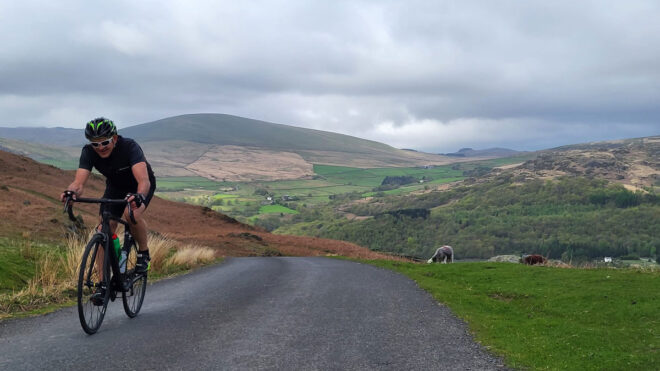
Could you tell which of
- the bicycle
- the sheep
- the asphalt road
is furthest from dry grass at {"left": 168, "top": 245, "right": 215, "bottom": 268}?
the sheep

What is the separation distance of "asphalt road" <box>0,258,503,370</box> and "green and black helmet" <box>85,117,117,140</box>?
3.03 meters

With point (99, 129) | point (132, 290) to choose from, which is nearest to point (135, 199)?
point (99, 129)

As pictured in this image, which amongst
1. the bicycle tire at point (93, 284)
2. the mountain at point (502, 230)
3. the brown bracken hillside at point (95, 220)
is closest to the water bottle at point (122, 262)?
the bicycle tire at point (93, 284)

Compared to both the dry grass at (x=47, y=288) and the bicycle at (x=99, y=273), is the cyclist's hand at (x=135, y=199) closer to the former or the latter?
the bicycle at (x=99, y=273)

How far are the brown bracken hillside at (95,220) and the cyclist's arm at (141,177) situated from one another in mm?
16000

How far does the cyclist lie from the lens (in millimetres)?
7273

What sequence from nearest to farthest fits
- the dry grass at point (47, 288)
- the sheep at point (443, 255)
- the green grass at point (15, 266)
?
the dry grass at point (47, 288) < the green grass at point (15, 266) < the sheep at point (443, 255)

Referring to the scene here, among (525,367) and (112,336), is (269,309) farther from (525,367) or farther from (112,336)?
(525,367)

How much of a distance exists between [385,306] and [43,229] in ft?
66.9

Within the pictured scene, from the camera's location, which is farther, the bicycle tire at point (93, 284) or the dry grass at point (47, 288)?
the dry grass at point (47, 288)

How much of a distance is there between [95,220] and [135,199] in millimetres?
30992

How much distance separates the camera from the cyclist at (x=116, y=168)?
23.9 ft

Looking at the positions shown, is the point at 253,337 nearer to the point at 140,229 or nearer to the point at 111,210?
the point at 140,229

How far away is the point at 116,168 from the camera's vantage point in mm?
7633
